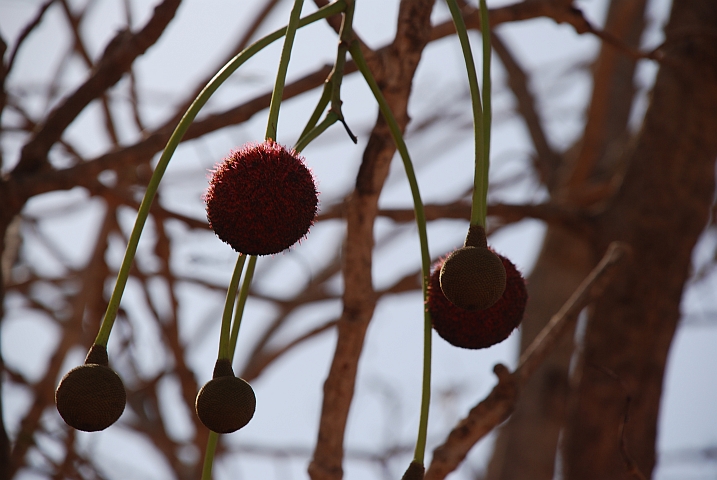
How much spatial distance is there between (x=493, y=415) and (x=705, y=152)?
3.46ft

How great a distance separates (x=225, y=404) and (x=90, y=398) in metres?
0.12

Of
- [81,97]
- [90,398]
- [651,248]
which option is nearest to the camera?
[90,398]

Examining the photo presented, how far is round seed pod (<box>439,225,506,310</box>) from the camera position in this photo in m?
0.71

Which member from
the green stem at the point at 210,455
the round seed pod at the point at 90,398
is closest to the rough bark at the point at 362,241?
the green stem at the point at 210,455

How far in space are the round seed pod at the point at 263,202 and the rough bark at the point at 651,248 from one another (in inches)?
48.0

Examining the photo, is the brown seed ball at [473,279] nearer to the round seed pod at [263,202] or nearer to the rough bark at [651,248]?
the round seed pod at [263,202]

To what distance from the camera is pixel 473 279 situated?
2.32 feet

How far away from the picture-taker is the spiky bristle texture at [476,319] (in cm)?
88

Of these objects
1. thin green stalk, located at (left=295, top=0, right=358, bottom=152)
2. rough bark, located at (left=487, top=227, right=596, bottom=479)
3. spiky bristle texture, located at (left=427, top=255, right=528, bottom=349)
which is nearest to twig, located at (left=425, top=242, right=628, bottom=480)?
spiky bristle texture, located at (left=427, top=255, right=528, bottom=349)

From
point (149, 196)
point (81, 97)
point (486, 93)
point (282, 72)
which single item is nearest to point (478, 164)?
point (486, 93)

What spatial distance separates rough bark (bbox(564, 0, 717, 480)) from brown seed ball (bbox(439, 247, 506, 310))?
1.14 m

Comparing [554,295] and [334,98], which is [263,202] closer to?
[334,98]

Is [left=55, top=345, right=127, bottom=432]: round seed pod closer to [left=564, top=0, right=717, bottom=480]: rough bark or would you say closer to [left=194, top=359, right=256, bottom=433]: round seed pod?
[left=194, top=359, right=256, bottom=433]: round seed pod

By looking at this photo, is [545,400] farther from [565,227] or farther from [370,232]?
[370,232]
